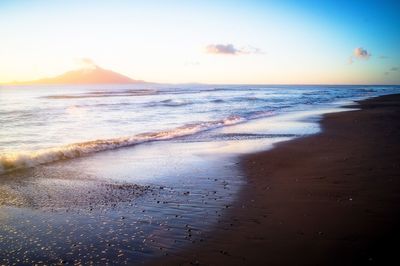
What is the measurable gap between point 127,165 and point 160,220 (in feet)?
16.2

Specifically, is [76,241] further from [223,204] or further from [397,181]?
[397,181]

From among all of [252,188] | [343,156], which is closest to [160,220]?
[252,188]

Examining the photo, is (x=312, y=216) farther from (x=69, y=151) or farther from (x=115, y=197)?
(x=69, y=151)

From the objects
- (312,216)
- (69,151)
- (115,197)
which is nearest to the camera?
(312,216)

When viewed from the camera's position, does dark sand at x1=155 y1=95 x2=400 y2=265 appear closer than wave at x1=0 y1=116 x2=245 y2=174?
Yes

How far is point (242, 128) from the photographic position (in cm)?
2002

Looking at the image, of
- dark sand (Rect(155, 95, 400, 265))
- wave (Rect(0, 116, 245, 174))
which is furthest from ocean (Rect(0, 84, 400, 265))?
dark sand (Rect(155, 95, 400, 265))

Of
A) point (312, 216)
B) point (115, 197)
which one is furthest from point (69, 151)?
point (312, 216)

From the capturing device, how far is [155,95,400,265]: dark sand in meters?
4.70

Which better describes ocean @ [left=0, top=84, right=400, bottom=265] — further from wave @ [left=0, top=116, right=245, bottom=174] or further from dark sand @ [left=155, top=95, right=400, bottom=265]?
dark sand @ [left=155, top=95, right=400, bottom=265]

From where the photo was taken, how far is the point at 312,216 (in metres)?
6.11

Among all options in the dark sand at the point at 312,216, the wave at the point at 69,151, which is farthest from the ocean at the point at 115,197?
the dark sand at the point at 312,216

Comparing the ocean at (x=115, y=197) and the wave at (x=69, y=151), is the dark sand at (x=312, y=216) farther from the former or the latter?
the wave at (x=69, y=151)

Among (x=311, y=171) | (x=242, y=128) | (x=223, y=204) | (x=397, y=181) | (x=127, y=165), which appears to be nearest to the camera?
(x=223, y=204)
